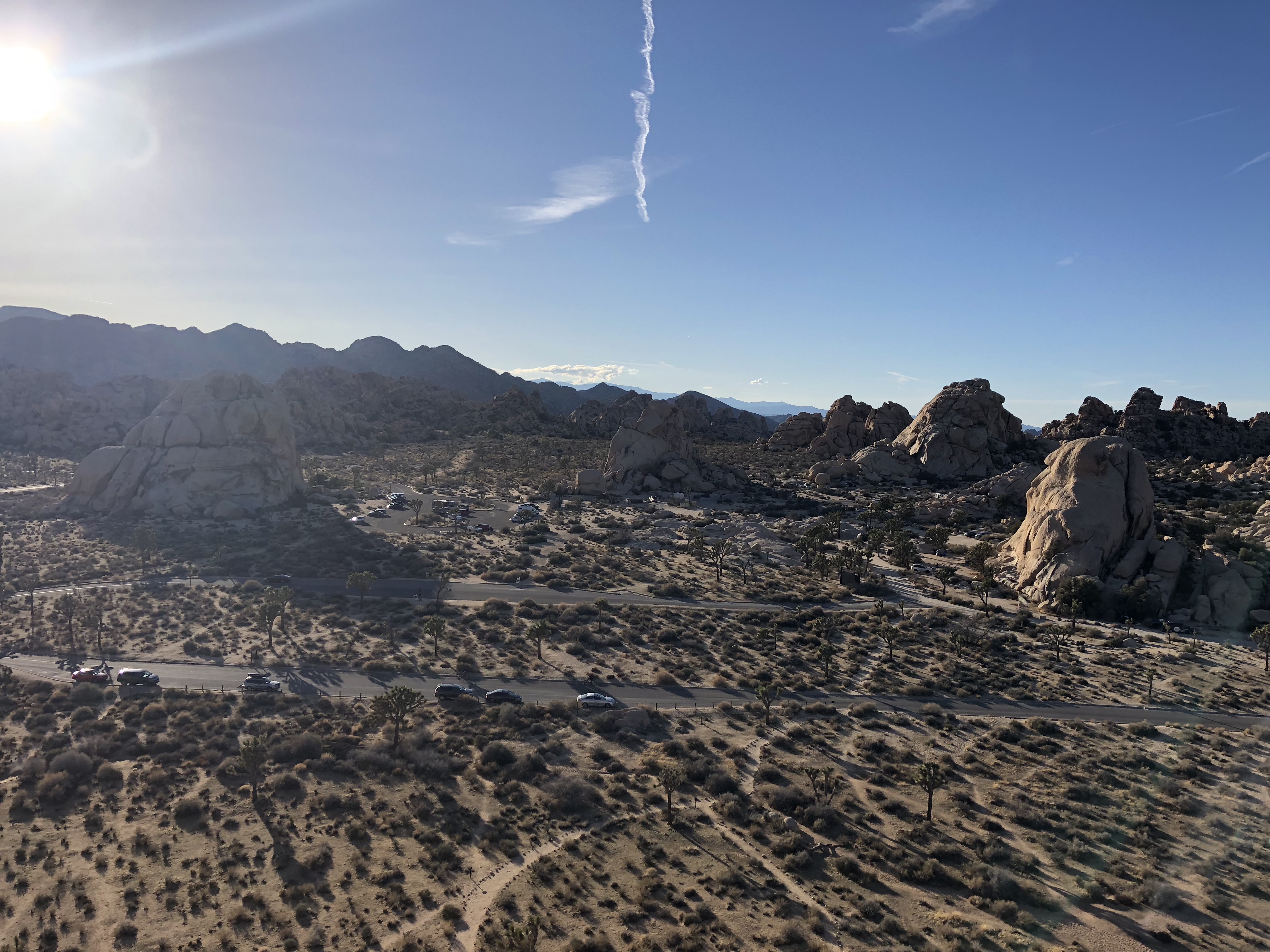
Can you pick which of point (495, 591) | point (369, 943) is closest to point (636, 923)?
point (369, 943)

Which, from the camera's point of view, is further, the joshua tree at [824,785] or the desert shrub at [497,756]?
the desert shrub at [497,756]


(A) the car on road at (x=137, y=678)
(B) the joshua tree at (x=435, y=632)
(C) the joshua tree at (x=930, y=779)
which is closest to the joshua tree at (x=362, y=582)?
(B) the joshua tree at (x=435, y=632)

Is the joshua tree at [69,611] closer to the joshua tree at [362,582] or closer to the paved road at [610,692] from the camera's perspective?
the paved road at [610,692]

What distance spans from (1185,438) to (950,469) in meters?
57.9

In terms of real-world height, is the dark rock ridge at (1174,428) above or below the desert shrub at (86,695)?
above

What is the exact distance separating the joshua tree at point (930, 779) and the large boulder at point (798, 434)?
5445 inches

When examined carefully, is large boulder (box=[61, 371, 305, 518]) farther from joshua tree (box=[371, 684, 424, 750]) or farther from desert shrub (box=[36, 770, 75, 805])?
joshua tree (box=[371, 684, 424, 750])

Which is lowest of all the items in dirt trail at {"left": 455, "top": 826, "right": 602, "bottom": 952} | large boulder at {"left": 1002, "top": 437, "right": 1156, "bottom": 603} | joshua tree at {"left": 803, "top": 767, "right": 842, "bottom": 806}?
dirt trail at {"left": 455, "top": 826, "right": 602, "bottom": 952}

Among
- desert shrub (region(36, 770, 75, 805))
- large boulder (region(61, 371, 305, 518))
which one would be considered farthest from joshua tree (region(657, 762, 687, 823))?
large boulder (region(61, 371, 305, 518))

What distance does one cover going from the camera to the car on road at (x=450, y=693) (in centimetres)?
3669

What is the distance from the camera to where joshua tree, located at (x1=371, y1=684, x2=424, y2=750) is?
31.8 metres

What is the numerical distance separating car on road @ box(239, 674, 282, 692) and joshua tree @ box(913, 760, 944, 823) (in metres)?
33.5

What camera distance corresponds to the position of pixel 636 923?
20781mm

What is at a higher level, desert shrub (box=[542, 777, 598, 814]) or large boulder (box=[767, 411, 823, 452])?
large boulder (box=[767, 411, 823, 452])
